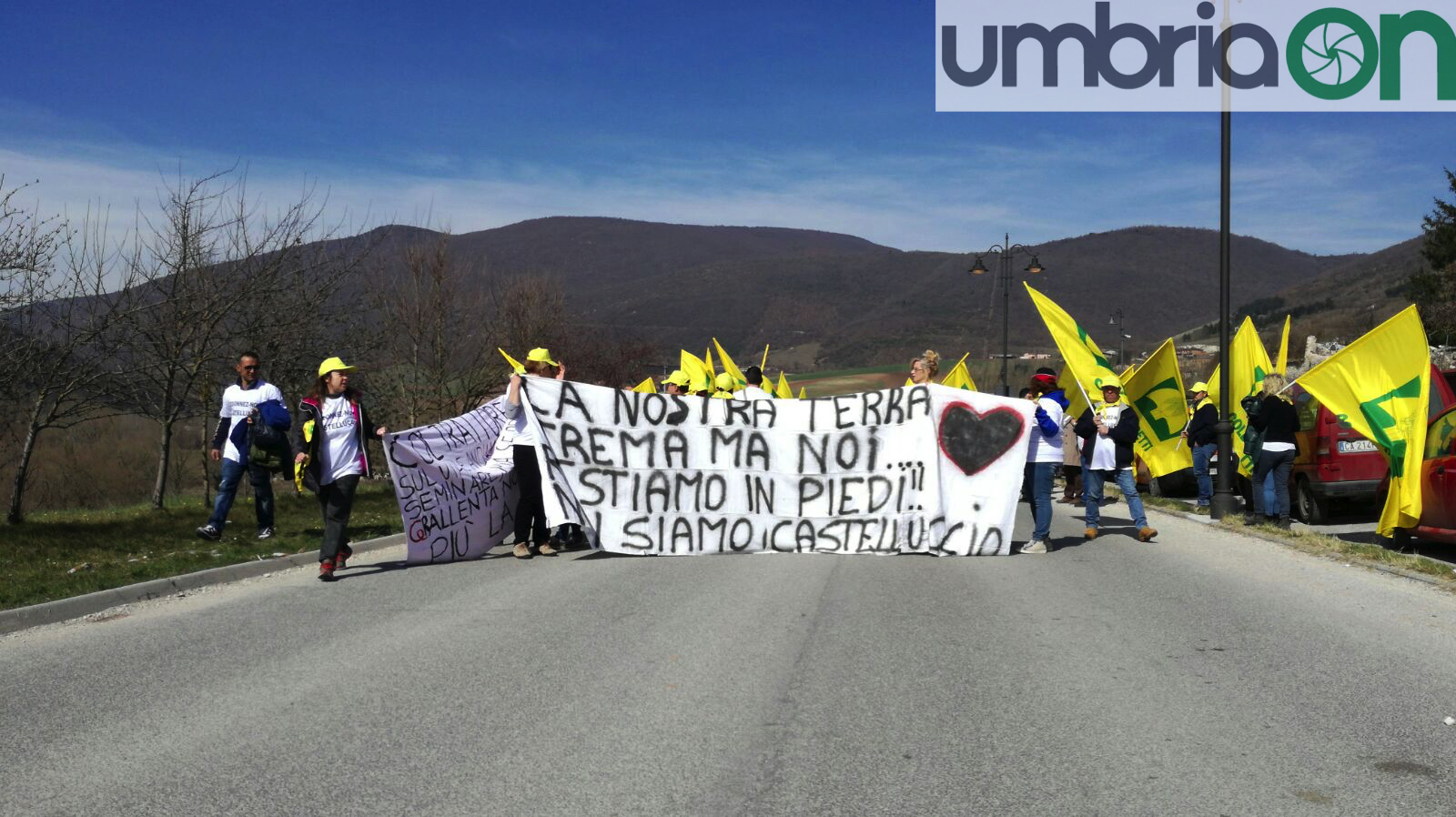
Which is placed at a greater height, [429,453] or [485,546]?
[429,453]

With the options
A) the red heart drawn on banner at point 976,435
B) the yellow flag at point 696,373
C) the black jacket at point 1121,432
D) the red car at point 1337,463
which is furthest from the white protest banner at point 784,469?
the yellow flag at point 696,373

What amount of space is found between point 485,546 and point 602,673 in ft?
19.6

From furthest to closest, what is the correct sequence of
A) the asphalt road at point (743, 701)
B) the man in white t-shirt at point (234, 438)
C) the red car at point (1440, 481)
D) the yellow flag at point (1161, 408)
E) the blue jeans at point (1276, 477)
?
the yellow flag at point (1161, 408), the blue jeans at point (1276, 477), the man in white t-shirt at point (234, 438), the red car at point (1440, 481), the asphalt road at point (743, 701)

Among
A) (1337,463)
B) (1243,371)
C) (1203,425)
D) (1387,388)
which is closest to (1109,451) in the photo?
(1387,388)

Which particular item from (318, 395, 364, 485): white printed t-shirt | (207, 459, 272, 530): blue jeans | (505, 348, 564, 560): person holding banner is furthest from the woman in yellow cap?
(207, 459, 272, 530): blue jeans

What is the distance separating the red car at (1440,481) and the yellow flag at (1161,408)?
5127 mm

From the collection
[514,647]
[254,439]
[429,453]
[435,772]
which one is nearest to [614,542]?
[429,453]

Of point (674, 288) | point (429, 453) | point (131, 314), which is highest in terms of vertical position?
point (674, 288)

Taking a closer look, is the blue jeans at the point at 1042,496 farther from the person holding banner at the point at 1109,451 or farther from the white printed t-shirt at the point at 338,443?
the white printed t-shirt at the point at 338,443

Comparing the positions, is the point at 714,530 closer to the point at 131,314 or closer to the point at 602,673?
the point at 602,673

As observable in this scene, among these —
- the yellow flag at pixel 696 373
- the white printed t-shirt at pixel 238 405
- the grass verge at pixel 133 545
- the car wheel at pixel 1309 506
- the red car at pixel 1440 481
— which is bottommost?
the grass verge at pixel 133 545

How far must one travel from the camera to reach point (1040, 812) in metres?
4.38

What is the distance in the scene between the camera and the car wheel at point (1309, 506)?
15.5m

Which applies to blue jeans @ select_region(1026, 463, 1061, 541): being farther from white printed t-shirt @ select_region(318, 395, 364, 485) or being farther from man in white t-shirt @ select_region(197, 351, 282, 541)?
man in white t-shirt @ select_region(197, 351, 282, 541)
